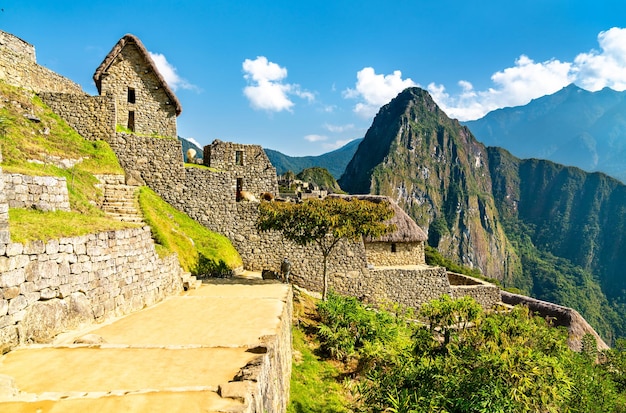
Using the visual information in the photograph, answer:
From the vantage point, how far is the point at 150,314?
23.5 ft

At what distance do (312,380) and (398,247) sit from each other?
13.7 m

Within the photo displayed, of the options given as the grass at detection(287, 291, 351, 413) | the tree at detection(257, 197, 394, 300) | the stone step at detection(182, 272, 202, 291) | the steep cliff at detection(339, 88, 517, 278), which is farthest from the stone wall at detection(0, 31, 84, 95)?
the steep cliff at detection(339, 88, 517, 278)

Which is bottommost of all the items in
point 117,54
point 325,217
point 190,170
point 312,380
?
point 312,380

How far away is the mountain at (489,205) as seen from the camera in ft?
472

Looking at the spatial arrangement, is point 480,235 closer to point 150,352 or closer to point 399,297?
point 399,297

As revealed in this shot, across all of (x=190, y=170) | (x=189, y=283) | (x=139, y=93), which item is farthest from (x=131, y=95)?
(x=189, y=283)

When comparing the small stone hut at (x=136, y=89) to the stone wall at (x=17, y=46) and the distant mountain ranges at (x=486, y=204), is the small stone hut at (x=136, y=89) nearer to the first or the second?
the stone wall at (x=17, y=46)

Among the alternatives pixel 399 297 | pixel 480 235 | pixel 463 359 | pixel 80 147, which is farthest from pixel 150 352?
pixel 480 235

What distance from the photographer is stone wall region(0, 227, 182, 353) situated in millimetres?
4352

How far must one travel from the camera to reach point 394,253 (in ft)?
67.1

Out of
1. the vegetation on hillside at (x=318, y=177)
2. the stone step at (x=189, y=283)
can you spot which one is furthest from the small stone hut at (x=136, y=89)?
the vegetation on hillside at (x=318, y=177)

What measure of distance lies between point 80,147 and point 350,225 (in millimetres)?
10036

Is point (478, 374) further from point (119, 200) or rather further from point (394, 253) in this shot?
point (394, 253)

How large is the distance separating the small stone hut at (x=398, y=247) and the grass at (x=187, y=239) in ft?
26.8
